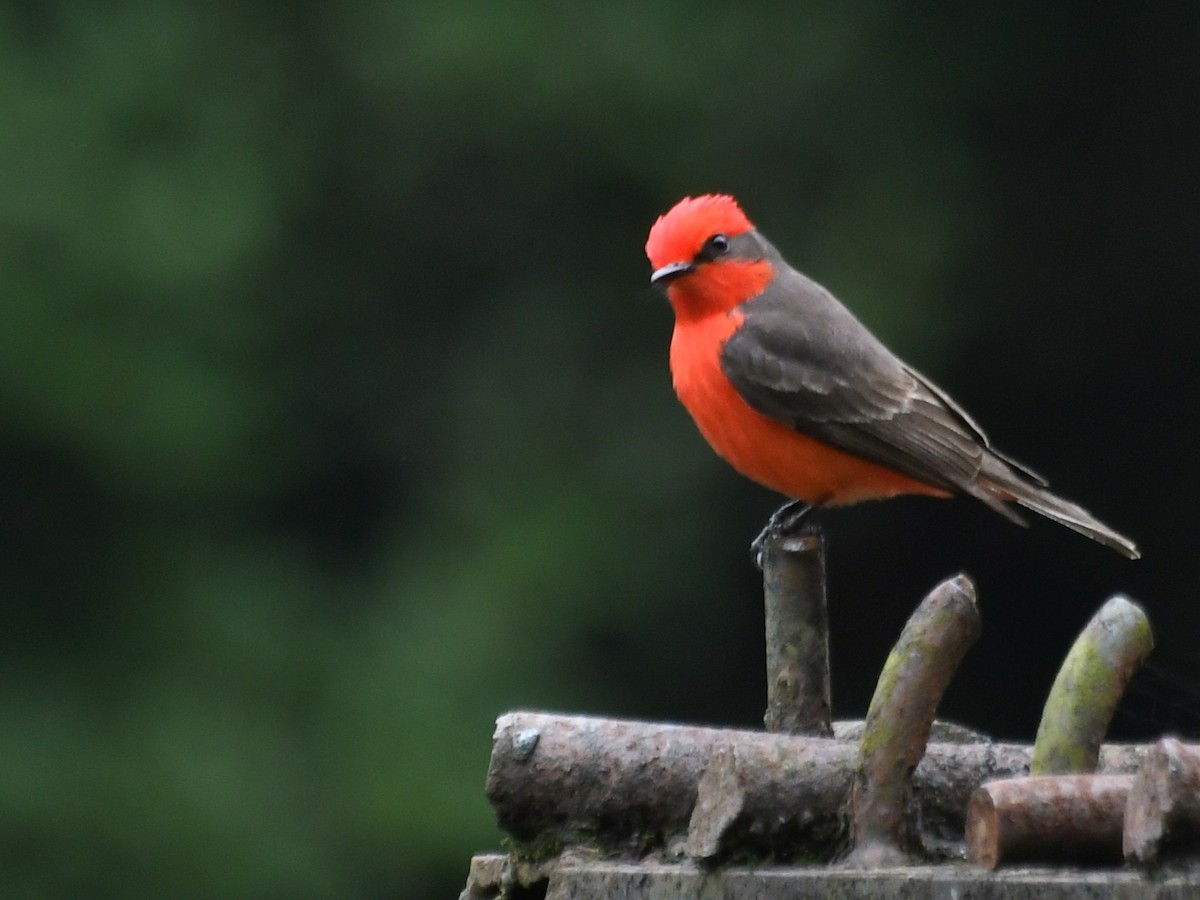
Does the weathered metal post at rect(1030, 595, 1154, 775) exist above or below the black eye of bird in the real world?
below

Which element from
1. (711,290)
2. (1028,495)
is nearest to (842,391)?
(711,290)

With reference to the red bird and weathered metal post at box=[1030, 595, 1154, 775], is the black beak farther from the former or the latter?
weathered metal post at box=[1030, 595, 1154, 775]

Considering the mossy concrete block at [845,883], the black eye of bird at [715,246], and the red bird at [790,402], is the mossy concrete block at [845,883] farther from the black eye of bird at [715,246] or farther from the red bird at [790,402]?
the black eye of bird at [715,246]

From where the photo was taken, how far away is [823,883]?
1.85m

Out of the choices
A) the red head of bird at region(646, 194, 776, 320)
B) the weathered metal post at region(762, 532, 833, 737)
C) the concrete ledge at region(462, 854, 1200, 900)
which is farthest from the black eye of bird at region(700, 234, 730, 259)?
the concrete ledge at region(462, 854, 1200, 900)

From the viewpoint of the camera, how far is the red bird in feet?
Result: 17.0

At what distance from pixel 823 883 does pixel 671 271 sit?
3.47 meters

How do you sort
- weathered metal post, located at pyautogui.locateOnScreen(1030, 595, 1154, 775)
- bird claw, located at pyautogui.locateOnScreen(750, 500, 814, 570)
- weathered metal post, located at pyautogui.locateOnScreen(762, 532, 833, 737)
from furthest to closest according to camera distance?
bird claw, located at pyautogui.locateOnScreen(750, 500, 814, 570) → weathered metal post, located at pyautogui.locateOnScreen(762, 532, 833, 737) → weathered metal post, located at pyautogui.locateOnScreen(1030, 595, 1154, 775)

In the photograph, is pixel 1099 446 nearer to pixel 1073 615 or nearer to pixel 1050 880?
pixel 1073 615

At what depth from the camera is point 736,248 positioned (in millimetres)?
5449

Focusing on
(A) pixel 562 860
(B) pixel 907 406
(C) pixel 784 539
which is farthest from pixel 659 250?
(A) pixel 562 860

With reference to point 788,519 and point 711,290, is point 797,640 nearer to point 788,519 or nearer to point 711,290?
point 788,519

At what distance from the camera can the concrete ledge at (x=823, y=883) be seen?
1646 millimetres

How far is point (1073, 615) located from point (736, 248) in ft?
21.1
